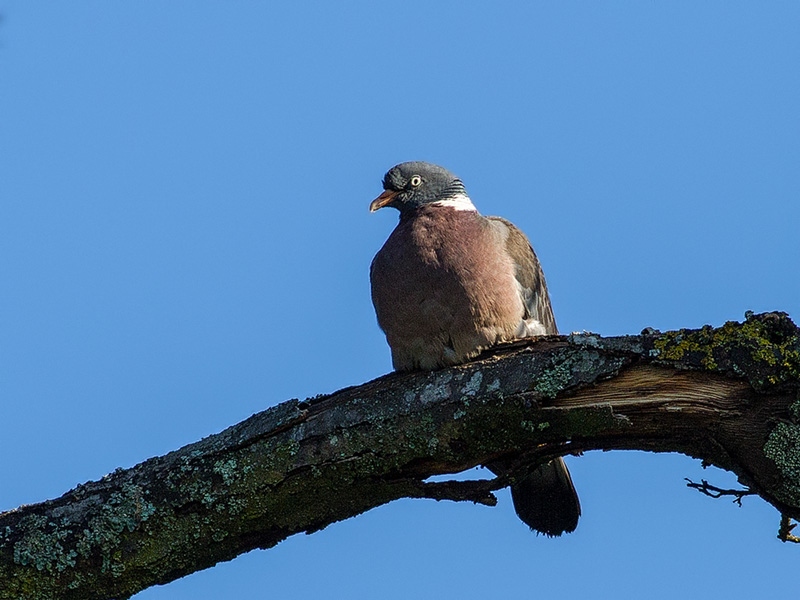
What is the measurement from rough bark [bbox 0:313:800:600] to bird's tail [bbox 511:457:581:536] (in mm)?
1048

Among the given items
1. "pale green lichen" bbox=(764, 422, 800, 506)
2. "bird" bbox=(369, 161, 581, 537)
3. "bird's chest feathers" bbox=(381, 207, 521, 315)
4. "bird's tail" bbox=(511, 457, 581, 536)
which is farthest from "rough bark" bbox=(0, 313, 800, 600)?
"bird's tail" bbox=(511, 457, 581, 536)

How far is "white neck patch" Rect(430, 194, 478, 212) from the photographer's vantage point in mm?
6043

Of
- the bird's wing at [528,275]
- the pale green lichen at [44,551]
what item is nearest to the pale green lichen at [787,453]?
the bird's wing at [528,275]

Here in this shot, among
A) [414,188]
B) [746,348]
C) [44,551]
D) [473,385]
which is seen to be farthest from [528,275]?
[44,551]

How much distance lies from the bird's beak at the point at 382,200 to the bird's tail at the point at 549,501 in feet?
6.47

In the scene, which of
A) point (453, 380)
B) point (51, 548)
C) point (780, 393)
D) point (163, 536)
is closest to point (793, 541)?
point (780, 393)

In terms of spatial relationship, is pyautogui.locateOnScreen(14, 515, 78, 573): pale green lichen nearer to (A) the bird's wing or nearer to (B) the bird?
(B) the bird

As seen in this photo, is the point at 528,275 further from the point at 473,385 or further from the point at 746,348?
the point at 746,348

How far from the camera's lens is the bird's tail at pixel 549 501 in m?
5.21

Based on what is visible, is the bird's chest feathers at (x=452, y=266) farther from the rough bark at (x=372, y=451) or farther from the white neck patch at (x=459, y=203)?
the rough bark at (x=372, y=451)

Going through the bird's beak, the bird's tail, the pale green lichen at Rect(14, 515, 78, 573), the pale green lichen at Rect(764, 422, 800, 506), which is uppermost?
the bird's beak

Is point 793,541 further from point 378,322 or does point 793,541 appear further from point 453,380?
point 378,322

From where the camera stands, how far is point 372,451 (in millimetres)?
4254

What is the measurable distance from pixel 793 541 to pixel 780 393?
0.82 m
